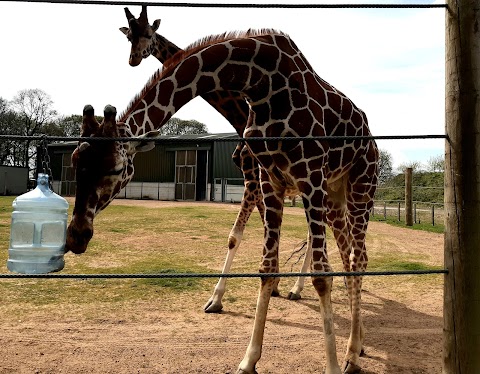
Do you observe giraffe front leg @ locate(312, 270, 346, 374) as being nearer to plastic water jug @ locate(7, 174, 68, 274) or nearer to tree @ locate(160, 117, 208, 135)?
plastic water jug @ locate(7, 174, 68, 274)

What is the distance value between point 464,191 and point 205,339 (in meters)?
2.65

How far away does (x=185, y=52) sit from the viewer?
2797 mm

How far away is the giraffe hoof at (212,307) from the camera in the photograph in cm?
464

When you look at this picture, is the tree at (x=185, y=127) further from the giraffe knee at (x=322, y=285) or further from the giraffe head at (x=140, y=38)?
the giraffe knee at (x=322, y=285)

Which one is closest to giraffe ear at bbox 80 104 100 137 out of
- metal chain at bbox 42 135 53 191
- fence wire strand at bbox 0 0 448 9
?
metal chain at bbox 42 135 53 191

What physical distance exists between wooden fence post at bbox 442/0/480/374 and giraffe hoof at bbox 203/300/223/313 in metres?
2.98

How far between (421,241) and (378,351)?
8254mm

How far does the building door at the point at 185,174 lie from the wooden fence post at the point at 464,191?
2771cm

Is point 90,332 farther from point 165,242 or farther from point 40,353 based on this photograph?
point 165,242

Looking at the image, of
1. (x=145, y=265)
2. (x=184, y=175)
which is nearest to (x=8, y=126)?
(x=184, y=175)

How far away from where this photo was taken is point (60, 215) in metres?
2.85

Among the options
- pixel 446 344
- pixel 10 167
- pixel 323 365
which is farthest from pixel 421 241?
pixel 10 167

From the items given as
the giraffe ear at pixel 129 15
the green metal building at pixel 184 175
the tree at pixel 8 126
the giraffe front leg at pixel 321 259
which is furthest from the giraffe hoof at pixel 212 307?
the tree at pixel 8 126

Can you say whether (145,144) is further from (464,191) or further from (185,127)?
(185,127)
